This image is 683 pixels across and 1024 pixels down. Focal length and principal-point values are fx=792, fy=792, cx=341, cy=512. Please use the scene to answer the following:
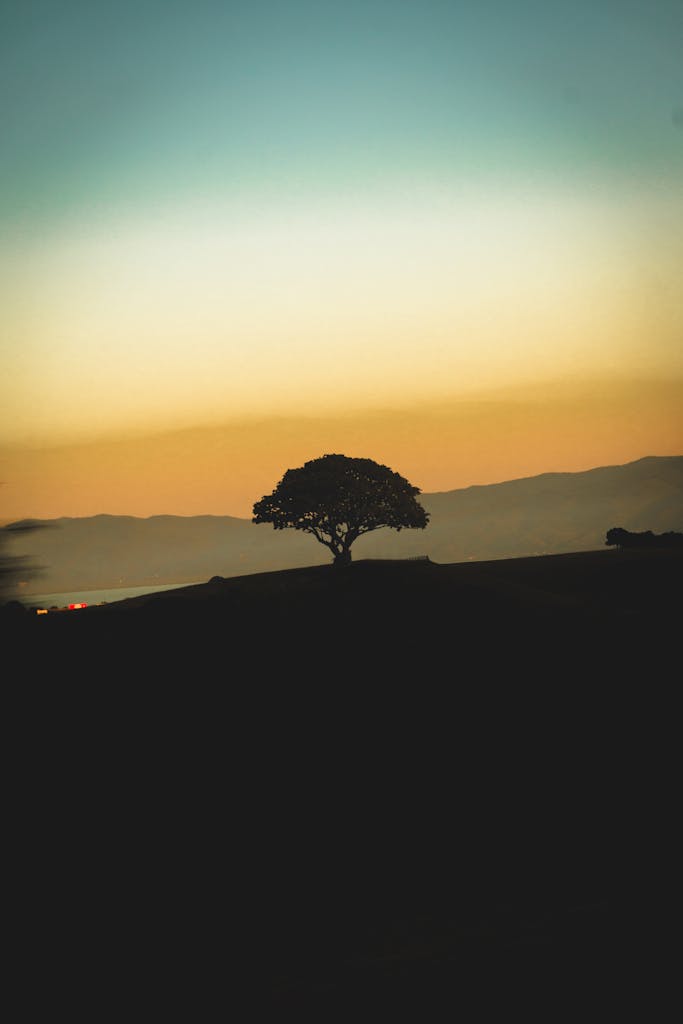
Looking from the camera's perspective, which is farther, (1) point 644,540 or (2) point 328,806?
(1) point 644,540

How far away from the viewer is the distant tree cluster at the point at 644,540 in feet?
245

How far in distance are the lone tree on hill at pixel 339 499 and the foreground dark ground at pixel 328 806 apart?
4170 centimetres

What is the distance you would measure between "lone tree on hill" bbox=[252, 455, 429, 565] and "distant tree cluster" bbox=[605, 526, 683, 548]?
2096cm

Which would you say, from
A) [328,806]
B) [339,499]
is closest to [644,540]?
[339,499]

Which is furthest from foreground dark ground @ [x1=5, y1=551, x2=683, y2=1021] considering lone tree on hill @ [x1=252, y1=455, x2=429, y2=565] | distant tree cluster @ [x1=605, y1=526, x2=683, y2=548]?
distant tree cluster @ [x1=605, y1=526, x2=683, y2=548]

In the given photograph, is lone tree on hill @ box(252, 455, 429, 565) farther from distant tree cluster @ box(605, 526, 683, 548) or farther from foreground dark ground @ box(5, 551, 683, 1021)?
foreground dark ground @ box(5, 551, 683, 1021)

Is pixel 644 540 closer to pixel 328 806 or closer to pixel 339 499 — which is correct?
pixel 339 499

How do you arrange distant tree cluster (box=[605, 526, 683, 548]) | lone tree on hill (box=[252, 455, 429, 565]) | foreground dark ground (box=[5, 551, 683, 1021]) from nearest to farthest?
foreground dark ground (box=[5, 551, 683, 1021]), lone tree on hill (box=[252, 455, 429, 565]), distant tree cluster (box=[605, 526, 683, 548])

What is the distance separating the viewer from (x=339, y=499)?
72.8 m

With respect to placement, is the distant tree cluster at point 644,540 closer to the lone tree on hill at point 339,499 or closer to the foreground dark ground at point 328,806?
the lone tree on hill at point 339,499

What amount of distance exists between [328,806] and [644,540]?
69.5 meters

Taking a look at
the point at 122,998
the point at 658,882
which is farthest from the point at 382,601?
the point at 122,998

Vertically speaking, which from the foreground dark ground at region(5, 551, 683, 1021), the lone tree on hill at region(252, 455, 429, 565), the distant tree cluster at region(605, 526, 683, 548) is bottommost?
the foreground dark ground at region(5, 551, 683, 1021)

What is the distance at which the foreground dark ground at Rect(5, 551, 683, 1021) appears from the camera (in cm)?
1055
